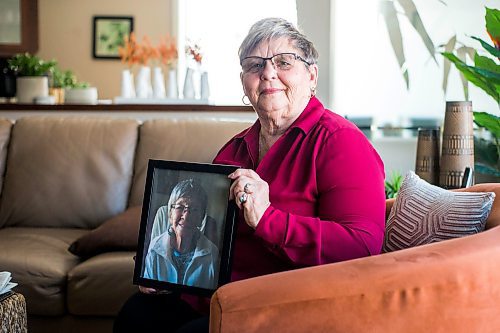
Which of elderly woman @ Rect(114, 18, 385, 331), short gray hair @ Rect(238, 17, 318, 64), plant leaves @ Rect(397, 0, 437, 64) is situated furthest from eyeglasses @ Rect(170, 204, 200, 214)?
plant leaves @ Rect(397, 0, 437, 64)

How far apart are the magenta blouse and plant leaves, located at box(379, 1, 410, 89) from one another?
7.70ft

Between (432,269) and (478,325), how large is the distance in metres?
0.15

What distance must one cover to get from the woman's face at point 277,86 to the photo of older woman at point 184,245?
313 millimetres

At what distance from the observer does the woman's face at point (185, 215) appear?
1.72 metres

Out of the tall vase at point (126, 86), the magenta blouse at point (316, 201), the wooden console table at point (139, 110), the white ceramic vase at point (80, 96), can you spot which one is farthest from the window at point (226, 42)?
the magenta blouse at point (316, 201)

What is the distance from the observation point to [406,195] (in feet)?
6.51

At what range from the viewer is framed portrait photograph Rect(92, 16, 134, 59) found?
7.89 metres

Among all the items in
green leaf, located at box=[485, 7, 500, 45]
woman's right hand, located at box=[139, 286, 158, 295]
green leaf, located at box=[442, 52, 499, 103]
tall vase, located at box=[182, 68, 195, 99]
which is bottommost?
woman's right hand, located at box=[139, 286, 158, 295]

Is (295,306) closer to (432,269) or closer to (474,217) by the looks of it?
(432,269)

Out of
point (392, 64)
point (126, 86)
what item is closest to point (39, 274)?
point (126, 86)

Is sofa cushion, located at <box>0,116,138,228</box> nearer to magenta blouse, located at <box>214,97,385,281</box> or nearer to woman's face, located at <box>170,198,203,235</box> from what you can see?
magenta blouse, located at <box>214,97,385,281</box>

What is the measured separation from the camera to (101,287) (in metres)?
2.77

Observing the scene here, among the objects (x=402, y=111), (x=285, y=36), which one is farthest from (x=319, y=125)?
(x=402, y=111)

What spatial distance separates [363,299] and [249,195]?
38 cm
